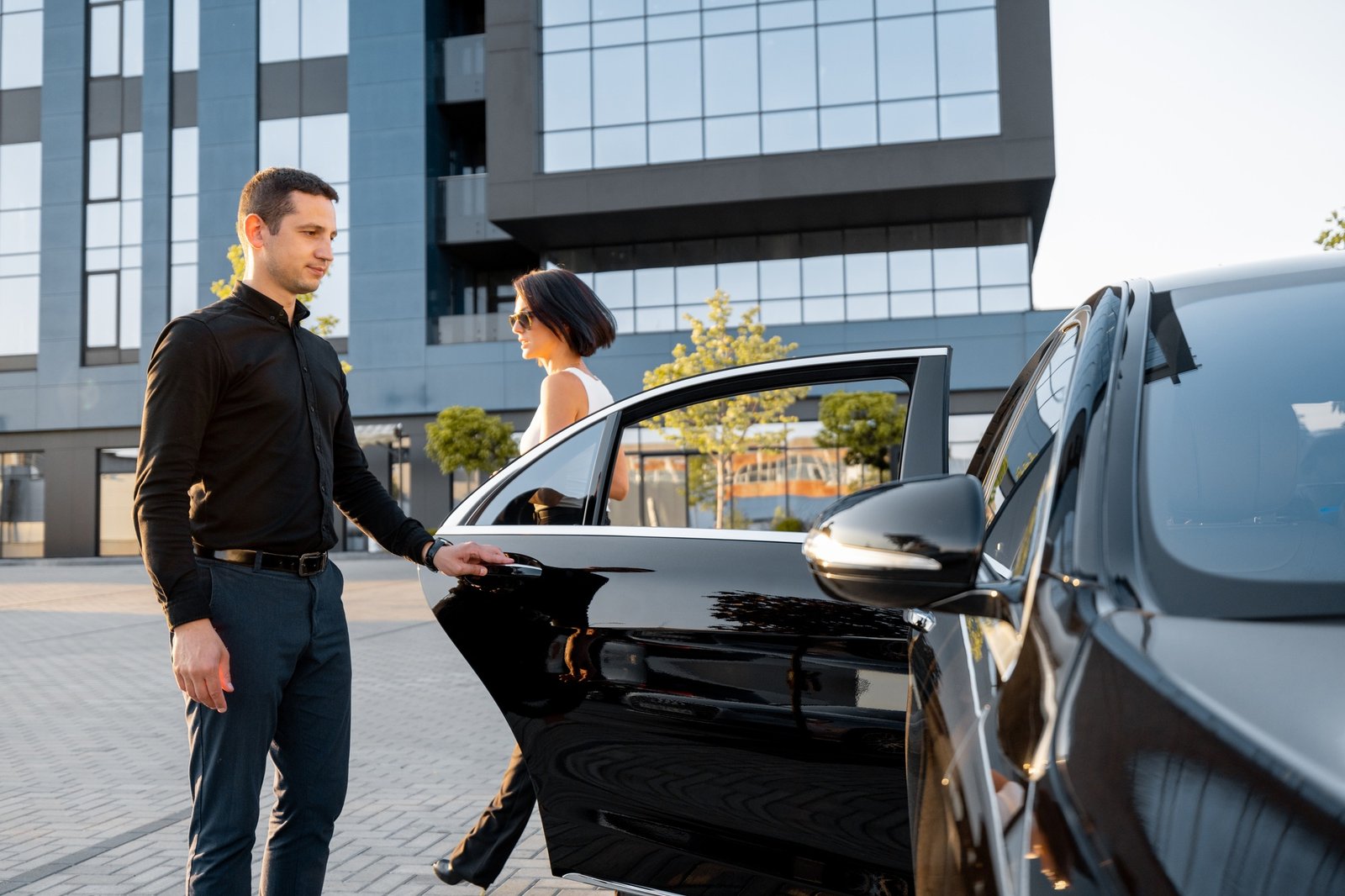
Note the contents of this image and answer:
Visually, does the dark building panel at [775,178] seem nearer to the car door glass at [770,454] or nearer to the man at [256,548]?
the car door glass at [770,454]

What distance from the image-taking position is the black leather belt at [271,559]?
2.59 metres

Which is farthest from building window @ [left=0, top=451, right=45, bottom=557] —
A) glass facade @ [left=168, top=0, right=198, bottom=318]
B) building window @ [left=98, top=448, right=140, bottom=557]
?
glass facade @ [left=168, top=0, right=198, bottom=318]

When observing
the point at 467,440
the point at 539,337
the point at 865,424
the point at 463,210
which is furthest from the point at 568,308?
the point at 463,210

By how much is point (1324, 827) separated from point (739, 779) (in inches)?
72.1

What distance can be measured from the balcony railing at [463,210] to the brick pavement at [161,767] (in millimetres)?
20159

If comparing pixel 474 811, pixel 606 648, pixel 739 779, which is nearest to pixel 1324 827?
pixel 739 779

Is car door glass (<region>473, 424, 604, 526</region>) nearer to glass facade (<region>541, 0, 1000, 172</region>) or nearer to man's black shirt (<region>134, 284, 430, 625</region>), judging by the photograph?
man's black shirt (<region>134, 284, 430, 625</region>)

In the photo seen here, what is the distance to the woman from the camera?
3.38m

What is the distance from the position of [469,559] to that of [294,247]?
0.87 meters

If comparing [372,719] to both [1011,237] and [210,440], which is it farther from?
[1011,237]

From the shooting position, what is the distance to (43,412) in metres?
33.3

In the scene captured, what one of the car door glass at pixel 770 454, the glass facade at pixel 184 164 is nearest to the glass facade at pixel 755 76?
the car door glass at pixel 770 454

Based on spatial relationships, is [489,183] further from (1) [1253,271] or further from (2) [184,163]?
(1) [1253,271]

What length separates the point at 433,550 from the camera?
2975 mm
